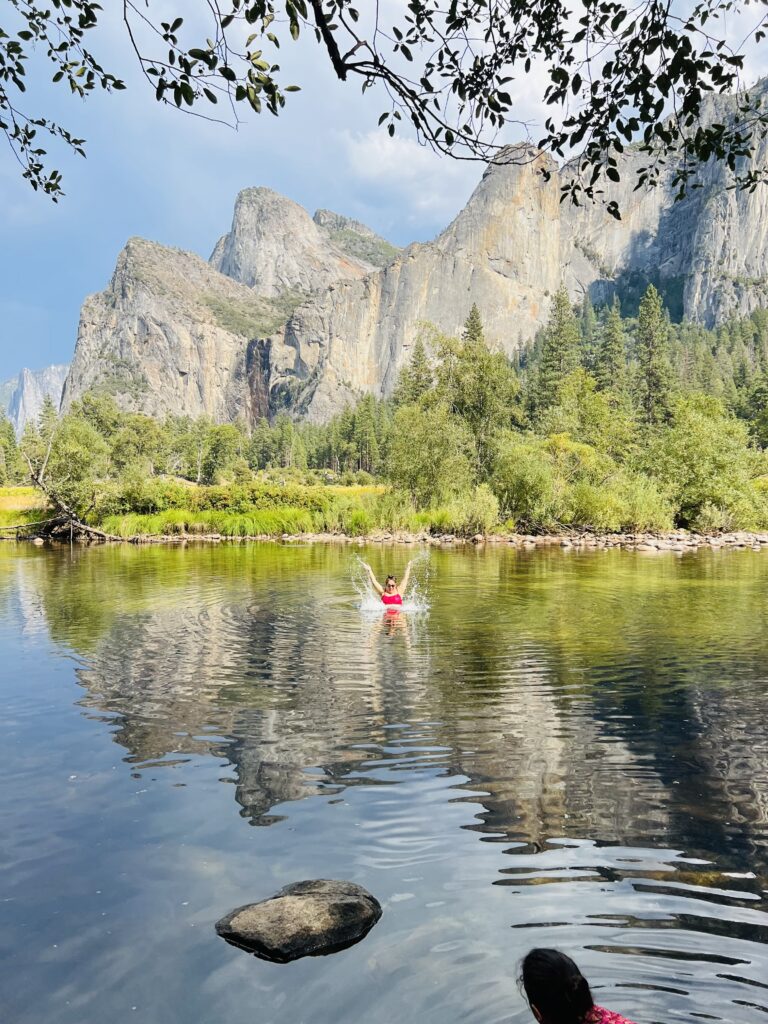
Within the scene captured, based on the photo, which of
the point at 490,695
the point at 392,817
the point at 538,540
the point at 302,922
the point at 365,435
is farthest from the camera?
the point at 365,435

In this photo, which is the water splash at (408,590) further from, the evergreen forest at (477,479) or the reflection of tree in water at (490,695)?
the evergreen forest at (477,479)

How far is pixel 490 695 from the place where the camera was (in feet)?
36.3

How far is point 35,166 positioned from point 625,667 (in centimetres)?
1169

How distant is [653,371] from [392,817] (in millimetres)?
99891

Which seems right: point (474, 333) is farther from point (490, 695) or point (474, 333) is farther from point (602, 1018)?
point (602, 1018)

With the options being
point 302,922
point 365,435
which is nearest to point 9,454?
point 365,435

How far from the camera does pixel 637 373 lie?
10050cm

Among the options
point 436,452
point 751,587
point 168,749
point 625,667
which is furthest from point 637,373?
point 168,749

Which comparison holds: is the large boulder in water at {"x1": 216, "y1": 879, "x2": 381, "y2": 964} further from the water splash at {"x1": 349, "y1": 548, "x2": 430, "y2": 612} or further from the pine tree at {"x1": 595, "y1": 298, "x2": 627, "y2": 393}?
the pine tree at {"x1": 595, "y1": 298, "x2": 627, "y2": 393}

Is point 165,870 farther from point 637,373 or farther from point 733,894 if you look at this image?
point 637,373

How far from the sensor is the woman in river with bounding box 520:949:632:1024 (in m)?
3.07

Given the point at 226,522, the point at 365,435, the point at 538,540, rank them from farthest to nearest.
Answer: the point at 365,435 → the point at 226,522 → the point at 538,540

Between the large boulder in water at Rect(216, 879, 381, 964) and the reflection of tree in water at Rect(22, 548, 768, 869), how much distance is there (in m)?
1.68

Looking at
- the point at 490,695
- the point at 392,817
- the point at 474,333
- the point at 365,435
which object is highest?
the point at 365,435
